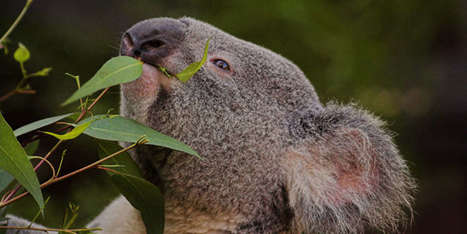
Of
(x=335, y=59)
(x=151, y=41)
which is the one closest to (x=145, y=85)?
(x=151, y=41)

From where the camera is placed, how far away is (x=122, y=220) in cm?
212

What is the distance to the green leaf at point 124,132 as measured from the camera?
139 centimetres

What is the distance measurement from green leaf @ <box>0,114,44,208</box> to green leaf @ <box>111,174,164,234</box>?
37 centimetres

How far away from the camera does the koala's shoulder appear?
2029mm

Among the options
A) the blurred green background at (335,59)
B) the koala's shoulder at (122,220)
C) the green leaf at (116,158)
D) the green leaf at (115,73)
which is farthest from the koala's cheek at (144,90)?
the blurred green background at (335,59)

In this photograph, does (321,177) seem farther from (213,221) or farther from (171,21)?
(171,21)

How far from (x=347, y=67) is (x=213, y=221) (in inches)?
121

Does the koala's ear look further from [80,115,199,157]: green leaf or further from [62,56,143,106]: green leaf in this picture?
[62,56,143,106]: green leaf

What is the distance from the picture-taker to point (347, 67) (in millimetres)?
4652

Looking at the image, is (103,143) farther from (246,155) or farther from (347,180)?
(347,180)

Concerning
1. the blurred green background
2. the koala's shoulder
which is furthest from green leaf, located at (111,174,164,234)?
the blurred green background

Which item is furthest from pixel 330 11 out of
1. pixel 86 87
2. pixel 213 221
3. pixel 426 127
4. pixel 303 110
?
pixel 86 87

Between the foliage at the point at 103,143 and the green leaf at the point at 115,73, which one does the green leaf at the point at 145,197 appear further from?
the green leaf at the point at 115,73

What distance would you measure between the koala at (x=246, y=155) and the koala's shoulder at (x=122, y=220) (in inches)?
6.3
